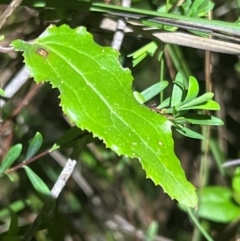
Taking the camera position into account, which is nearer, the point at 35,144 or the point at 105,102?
the point at 105,102

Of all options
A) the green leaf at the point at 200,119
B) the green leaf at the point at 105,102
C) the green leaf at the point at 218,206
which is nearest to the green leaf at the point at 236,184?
the green leaf at the point at 218,206

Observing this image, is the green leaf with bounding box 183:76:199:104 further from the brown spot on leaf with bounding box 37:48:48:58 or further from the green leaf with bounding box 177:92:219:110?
the brown spot on leaf with bounding box 37:48:48:58

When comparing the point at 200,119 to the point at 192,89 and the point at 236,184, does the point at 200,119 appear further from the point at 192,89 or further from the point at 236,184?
the point at 236,184

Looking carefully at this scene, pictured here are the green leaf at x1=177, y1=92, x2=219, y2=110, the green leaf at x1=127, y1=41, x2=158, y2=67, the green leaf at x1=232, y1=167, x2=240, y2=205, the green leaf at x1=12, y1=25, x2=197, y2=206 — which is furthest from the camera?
the green leaf at x1=232, y1=167, x2=240, y2=205

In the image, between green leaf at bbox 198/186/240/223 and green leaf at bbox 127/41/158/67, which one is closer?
green leaf at bbox 127/41/158/67

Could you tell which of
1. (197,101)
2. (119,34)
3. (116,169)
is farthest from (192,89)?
(116,169)

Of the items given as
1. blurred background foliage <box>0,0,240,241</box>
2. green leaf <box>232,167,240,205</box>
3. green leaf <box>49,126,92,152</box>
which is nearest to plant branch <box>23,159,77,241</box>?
green leaf <box>49,126,92,152</box>
